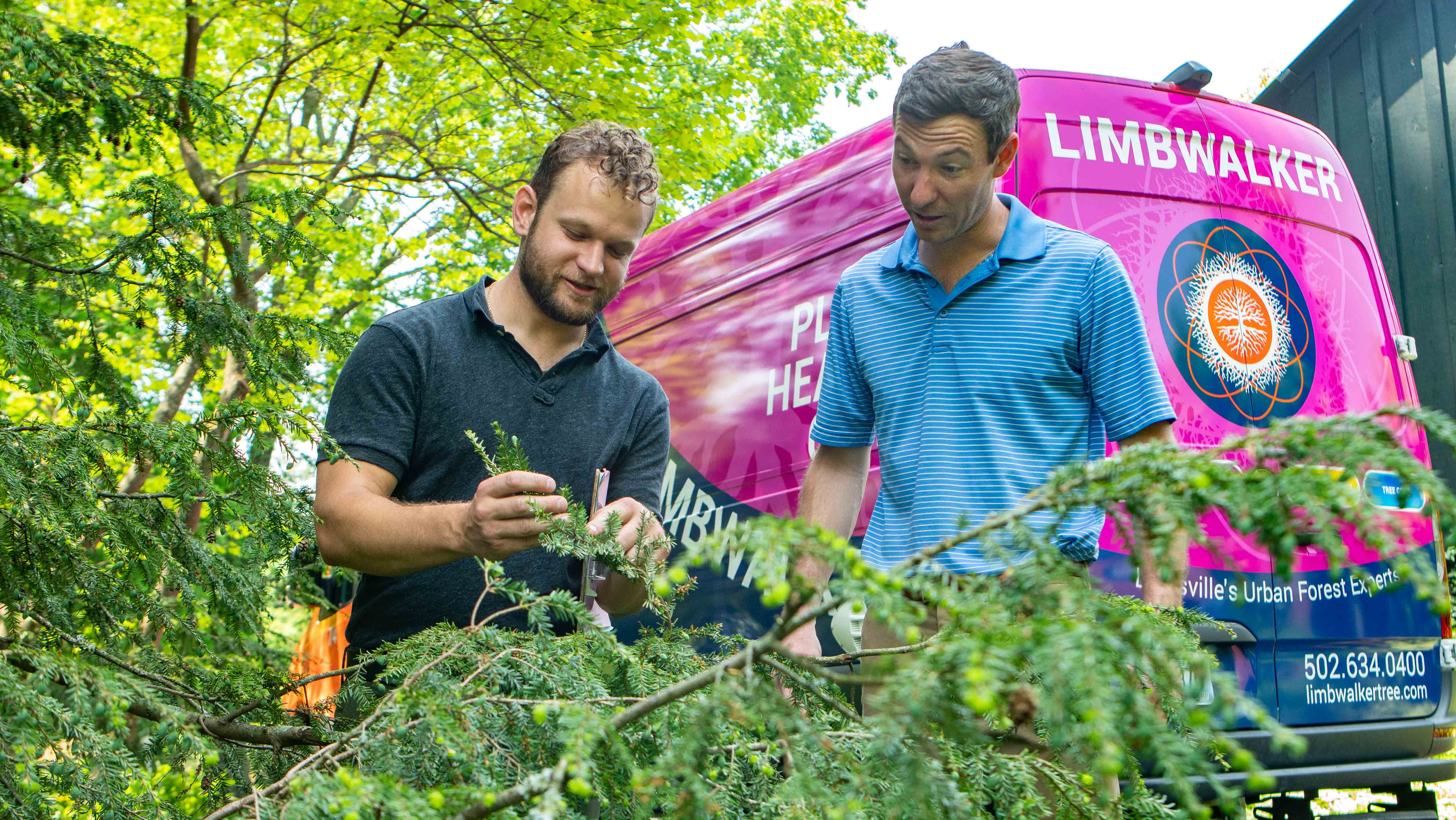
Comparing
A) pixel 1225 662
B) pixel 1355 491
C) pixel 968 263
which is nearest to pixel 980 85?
pixel 968 263

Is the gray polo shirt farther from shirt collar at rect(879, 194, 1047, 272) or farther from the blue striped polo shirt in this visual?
shirt collar at rect(879, 194, 1047, 272)

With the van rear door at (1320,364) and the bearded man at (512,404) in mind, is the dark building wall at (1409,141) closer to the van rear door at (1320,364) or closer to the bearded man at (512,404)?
the van rear door at (1320,364)

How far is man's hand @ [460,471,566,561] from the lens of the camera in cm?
154

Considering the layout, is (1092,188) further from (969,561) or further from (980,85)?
(969,561)

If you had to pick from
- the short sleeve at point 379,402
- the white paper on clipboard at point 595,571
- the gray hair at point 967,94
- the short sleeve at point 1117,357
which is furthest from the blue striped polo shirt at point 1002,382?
the short sleeve at point 379,402

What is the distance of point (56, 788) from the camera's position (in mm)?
1443

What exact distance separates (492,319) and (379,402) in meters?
0.33

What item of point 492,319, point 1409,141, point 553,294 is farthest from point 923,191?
point 1409,141

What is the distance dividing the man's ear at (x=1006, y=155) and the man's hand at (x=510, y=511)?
1324mm

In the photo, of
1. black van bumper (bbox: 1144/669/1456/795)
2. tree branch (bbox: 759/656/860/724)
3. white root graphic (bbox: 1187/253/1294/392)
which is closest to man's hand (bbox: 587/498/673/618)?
tree branch (bbox: 759/656/860/724)

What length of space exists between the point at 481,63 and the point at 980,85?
6.14 m

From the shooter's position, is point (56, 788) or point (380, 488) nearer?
point (56, 788)

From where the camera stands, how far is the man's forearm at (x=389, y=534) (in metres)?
1.79

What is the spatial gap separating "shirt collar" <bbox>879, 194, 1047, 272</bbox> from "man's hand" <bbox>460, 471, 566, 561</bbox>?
1.24 m
